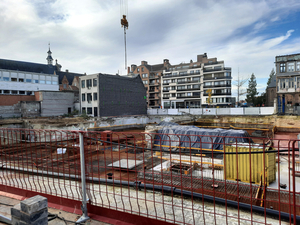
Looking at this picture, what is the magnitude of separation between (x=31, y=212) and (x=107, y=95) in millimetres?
36229

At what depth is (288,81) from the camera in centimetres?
3650

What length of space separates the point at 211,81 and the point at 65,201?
57830mm

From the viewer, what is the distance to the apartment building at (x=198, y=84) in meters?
56.4

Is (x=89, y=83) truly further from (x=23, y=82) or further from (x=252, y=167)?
(x=252, y=167)

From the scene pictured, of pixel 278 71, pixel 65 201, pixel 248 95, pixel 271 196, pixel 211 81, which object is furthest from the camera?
pixel 248 95

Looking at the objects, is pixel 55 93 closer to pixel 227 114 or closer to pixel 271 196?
pixel 227 114

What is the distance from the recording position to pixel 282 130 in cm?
3147

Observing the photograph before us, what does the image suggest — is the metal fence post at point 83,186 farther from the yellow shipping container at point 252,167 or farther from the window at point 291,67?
the window at point 291,67

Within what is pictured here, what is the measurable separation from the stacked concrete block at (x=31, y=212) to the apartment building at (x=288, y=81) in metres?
41.5

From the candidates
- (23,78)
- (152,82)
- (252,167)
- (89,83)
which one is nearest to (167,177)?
(252,167)

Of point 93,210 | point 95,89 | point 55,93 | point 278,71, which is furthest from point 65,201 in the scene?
point 278,71

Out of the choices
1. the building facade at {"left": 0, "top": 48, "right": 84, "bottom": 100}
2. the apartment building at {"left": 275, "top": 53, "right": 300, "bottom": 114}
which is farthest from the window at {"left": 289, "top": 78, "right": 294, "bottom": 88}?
the building facade at {"left": 0, "top": 48, "right": 84, "bottom": 100}

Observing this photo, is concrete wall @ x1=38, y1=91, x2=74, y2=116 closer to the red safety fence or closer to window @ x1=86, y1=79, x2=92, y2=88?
window @ x1=86, y1=79, x2=92, y2=88

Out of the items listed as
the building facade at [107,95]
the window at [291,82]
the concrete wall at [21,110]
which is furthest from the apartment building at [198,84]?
the concrete wall at [21,110]
